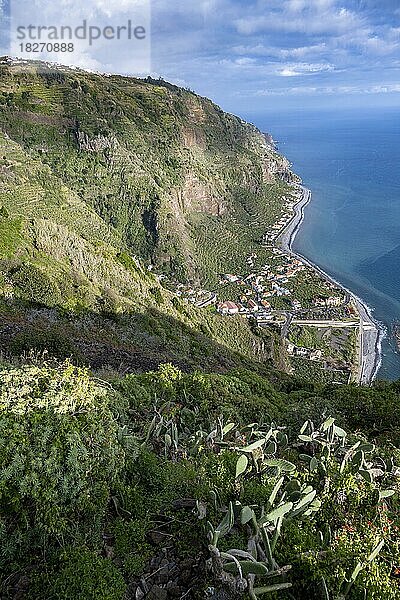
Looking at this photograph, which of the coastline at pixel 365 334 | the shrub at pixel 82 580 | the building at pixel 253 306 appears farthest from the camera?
the building at pixel 253 306

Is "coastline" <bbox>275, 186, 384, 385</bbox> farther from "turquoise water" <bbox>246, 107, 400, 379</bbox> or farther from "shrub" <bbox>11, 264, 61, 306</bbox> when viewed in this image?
"shrub" <bbox>11, 264, 61, 306</bbox>

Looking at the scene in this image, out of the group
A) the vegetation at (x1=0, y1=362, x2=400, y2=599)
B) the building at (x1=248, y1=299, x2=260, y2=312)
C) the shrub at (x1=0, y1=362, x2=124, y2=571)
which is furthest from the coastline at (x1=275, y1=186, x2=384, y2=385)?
the shrub at (x1=0, y1=362, x2=124, y2=571)

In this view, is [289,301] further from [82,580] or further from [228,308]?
[82,580]

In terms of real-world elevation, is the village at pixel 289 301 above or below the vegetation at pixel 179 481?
below

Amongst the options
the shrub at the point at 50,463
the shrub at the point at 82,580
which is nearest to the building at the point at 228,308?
the shrub at the point at 50,463

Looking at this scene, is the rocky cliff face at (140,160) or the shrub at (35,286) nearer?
the shrub at (35,286)

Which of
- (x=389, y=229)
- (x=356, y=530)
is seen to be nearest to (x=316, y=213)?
(x=389, y=229)

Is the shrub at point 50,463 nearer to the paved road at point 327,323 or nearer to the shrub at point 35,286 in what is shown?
the shrub at point 35,286

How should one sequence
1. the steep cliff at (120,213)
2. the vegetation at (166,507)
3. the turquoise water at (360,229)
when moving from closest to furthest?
the vegetation at (166,507) → the steep cliff at (120,213) → the turquoise water at (360,229)

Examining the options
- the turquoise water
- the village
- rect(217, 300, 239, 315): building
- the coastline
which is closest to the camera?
the coastline
